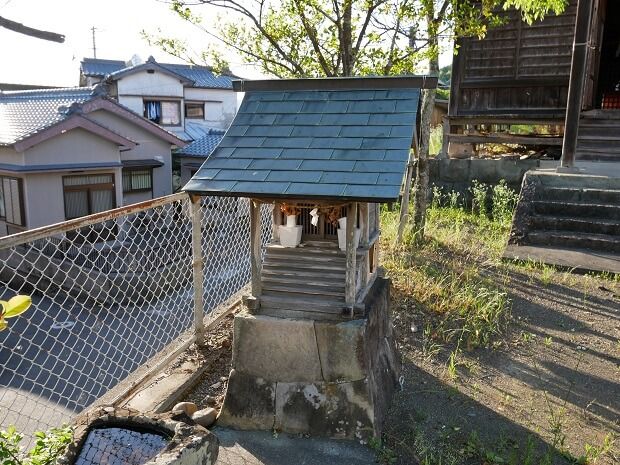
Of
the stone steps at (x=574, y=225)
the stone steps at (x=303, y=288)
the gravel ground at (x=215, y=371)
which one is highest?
the stone steps at (x=303, y=288)

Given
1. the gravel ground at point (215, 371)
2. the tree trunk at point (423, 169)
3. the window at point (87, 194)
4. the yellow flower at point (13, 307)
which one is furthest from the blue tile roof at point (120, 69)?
the yellow flower at point (13, 307)

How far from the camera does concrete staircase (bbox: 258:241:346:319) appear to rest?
11.5 ft

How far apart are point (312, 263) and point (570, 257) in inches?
208

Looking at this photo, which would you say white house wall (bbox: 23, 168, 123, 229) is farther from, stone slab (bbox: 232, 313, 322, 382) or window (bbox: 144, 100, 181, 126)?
stone slab (bbox: 232, 313, 322, 382)

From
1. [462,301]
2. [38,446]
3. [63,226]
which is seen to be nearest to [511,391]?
[462,301]

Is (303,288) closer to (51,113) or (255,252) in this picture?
(255,252)

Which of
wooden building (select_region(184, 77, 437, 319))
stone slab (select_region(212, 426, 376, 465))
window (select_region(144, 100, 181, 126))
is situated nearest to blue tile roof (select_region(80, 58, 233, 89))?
window (select_region(144, 100, 181, 126))

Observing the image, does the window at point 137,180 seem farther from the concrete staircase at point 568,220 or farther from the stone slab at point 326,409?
the stone slab at point 326,409

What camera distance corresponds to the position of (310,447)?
3365 mm

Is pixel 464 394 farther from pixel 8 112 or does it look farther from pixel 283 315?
pixel 8 112

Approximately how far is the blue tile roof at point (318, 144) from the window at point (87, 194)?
12.8 m

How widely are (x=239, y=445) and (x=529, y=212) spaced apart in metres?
6.57

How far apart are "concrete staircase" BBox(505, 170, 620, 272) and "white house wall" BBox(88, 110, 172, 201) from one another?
13177 millimetres

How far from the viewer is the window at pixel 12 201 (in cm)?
1423
